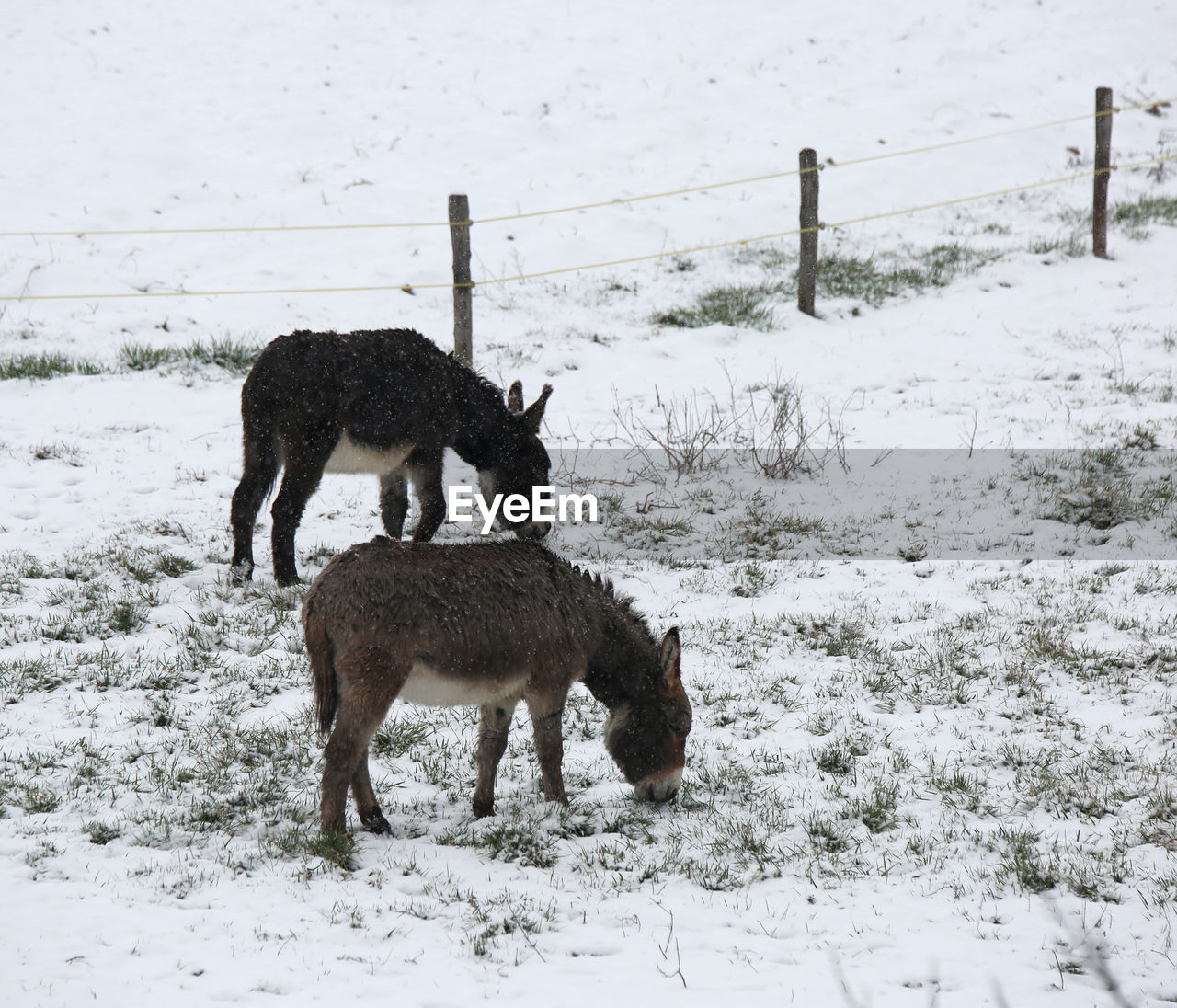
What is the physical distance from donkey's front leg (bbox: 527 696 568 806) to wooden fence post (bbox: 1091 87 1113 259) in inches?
494

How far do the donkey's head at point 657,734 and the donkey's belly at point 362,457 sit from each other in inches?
127

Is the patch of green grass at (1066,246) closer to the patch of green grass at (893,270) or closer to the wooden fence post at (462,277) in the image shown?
the patch of green grass at (893,270)

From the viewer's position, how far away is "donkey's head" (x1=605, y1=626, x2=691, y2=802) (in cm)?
471

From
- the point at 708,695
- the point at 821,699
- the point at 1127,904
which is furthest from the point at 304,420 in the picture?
the point at 1127,904

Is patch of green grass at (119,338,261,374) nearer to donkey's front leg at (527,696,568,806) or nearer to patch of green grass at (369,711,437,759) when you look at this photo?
patch of green grass at (369,711,437,759)

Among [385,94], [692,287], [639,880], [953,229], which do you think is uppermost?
[385,94]

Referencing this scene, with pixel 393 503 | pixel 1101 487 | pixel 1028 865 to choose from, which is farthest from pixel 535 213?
pixel 1028 865

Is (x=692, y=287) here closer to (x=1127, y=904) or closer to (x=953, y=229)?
(x=953, y=229)

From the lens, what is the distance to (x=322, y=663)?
166 inches

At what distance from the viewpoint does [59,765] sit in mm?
4707

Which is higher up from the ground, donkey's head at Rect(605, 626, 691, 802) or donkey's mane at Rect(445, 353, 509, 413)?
donkey's mane at Rect(445, 353, 509, 413)

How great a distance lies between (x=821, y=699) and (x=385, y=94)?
17.2m

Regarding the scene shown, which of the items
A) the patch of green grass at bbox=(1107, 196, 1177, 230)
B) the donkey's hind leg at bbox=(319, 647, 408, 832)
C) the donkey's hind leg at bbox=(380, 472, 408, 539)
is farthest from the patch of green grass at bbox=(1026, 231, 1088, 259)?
the donkey's hind leg at bbox=(319, 647, 408, 832)

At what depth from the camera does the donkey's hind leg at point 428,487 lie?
24.6 feet
